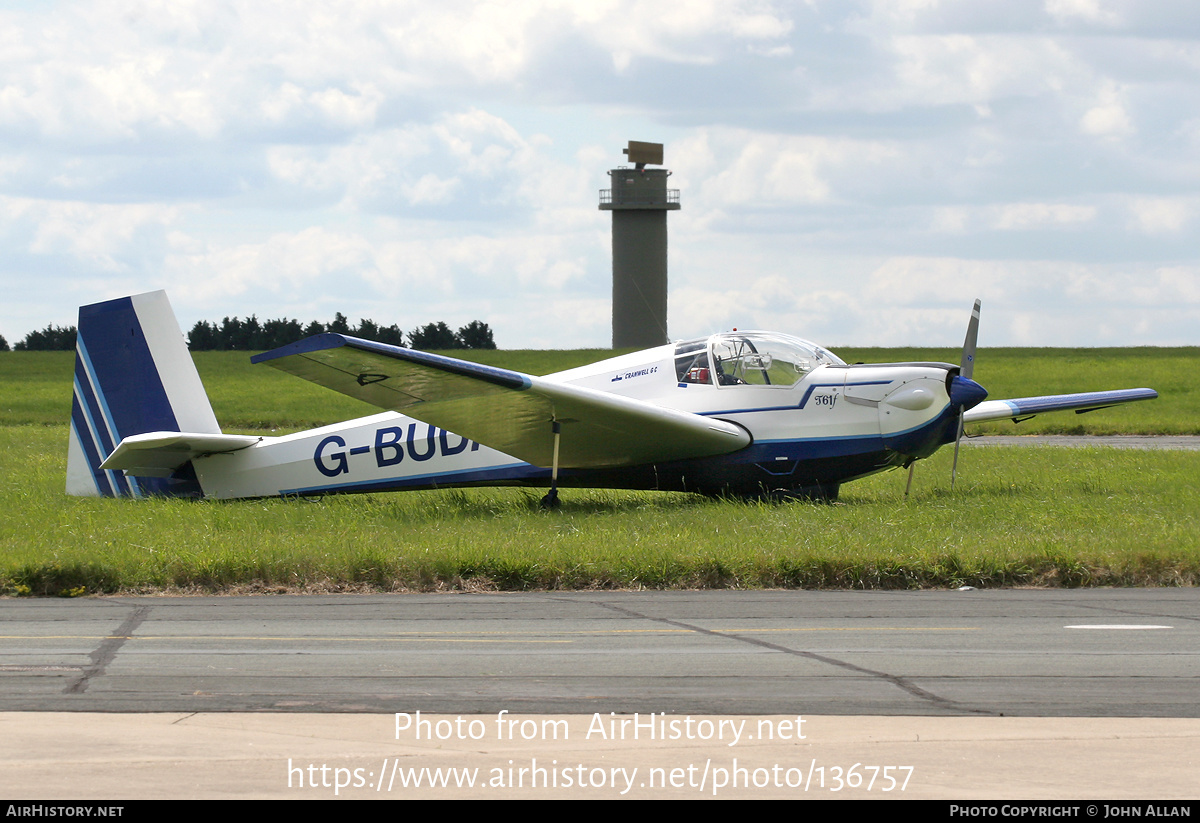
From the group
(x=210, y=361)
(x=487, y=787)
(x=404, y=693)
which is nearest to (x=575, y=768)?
(x=487, y=787)

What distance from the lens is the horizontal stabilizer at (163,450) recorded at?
13234 mm

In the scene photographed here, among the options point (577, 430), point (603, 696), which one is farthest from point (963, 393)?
point (603, 696)

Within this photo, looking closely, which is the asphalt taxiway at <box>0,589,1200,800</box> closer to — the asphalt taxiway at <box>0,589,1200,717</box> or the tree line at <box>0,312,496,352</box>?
the asphalt taxiway at <box>0,589,1200,717</box>

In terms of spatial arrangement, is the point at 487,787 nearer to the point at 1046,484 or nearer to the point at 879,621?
the point at 879,621

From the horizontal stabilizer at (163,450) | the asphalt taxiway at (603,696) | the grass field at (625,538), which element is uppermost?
the horizontal stabilizer at (163,450)

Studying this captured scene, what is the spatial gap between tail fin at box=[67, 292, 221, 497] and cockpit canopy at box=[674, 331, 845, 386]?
20.9 feet

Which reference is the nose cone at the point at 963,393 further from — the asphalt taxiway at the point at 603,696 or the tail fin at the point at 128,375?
the tail fin at the point at 128,375

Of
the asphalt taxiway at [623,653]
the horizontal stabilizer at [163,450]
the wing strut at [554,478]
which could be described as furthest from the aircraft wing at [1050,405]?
the horizontal stabilizer at [163,450]

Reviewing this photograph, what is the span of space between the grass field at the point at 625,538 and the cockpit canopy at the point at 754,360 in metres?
1.60

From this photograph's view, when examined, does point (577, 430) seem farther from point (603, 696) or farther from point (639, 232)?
point (639, 232)

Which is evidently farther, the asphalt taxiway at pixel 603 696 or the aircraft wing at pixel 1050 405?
the aircraft wing at pixel 1050 405

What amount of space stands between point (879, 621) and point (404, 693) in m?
3.61

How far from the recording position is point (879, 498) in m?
15.5

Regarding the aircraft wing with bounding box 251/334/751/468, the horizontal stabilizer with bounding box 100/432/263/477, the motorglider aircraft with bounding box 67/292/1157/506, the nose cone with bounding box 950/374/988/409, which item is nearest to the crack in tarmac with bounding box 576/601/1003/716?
the aircraft wing with bounding box 251/334/751/468
